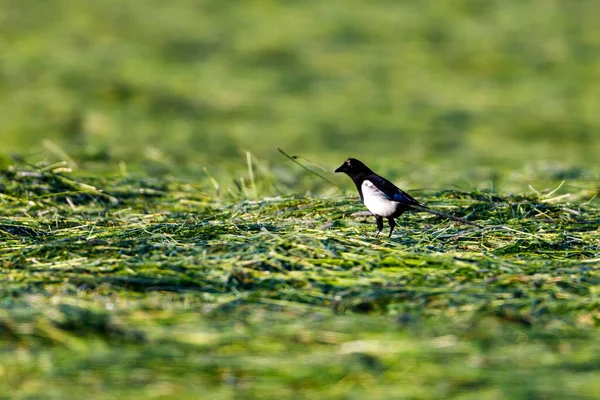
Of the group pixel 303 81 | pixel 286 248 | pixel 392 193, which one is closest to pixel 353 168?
pixel 392 193

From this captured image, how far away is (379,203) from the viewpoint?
506cm

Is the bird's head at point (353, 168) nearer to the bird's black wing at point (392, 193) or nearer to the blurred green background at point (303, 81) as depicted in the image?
the bird's black wing at point (392, 193)

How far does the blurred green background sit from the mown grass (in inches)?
149

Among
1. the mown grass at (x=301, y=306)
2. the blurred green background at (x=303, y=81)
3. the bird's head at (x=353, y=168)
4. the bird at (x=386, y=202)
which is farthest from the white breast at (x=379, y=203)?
the blurred green background at (x=303, y=81)

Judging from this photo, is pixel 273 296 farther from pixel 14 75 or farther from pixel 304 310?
pixel 14 75

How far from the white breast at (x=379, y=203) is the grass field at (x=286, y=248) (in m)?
0.18

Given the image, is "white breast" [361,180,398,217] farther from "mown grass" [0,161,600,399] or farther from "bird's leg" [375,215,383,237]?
"mown grass" [0,161,600,399]

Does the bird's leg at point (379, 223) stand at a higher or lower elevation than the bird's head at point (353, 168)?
lower

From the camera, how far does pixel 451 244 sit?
4992mm

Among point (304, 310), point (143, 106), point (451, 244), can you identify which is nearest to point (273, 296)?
point (304, 310)

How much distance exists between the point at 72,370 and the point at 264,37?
41.3 feet

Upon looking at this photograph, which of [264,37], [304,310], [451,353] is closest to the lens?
[451,353]

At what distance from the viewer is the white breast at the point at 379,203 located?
16.6ft

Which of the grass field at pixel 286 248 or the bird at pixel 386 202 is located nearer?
the grass field at pixel 286 248
